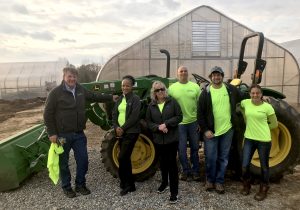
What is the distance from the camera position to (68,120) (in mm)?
4520

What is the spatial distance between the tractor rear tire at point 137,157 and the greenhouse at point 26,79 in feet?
62.2

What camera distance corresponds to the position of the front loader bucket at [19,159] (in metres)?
4.85

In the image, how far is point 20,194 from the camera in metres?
4.87

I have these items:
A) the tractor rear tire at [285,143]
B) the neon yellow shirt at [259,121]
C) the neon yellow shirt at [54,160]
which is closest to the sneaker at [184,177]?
the tractor rear tire at [285,143]

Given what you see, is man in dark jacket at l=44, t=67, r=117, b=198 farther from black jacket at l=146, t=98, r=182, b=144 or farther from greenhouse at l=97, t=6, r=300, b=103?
greenhouse at l=97, t=6, r=300, b=103

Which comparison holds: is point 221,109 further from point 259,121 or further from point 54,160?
point 54,160

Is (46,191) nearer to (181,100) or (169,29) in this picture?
(181,100)

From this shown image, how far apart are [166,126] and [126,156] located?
854mm

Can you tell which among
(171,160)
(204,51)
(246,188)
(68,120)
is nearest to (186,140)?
(171,160)

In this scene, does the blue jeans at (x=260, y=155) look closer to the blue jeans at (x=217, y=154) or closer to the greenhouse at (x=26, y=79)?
the blue jeans at (x=217, y=154)

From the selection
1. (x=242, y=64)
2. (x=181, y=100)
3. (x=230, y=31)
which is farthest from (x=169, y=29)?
(x=181, y=100)

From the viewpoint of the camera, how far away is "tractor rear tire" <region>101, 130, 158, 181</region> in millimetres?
5043

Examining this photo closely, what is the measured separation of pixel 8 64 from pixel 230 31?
68.5ft

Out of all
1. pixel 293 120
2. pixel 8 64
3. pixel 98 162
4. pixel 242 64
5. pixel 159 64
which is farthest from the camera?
pixel 8 64
